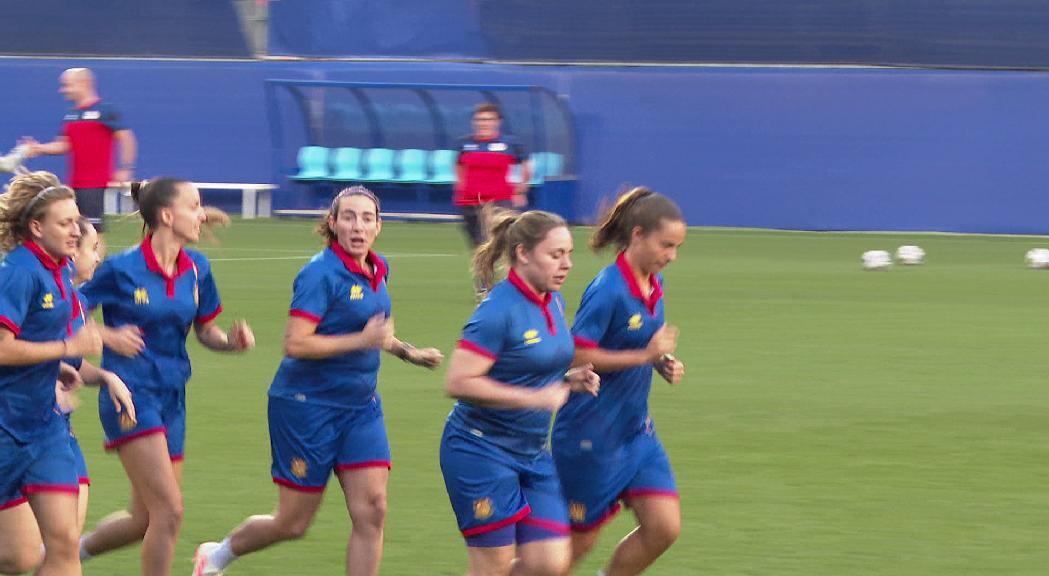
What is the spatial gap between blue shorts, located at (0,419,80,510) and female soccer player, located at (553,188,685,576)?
1.81 metres

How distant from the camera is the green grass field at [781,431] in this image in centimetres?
890

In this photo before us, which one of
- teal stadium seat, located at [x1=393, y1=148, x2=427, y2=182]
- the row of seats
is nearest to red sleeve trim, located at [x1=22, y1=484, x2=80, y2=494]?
the row of seats

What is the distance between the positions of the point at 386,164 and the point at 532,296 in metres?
26.6

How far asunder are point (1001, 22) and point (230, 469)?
23.1m

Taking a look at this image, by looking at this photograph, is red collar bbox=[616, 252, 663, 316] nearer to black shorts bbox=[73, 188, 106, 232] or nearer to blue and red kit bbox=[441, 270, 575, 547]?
blue and red kit bbox=[441, 270, 575, 547]

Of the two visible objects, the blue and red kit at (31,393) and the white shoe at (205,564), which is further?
the white shoe at (205,564)

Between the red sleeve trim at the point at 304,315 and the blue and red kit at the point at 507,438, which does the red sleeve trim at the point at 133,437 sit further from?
the blue and red kit at the point at 507,438

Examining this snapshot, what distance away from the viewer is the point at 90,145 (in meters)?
22.6

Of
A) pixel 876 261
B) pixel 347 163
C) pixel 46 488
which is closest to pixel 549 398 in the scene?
pixel 46 488

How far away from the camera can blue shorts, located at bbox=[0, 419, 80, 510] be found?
675 centimetres

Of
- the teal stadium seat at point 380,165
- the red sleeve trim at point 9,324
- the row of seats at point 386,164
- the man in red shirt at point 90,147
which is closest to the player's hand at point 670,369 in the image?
the red sleeve trim at point 9,324

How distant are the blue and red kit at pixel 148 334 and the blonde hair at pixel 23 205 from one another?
2.38 feet

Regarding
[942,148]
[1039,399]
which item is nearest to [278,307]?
[1039,399]

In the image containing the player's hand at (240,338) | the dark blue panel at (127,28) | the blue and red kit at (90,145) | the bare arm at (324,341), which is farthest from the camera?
the dark blue panel at (127,28)
